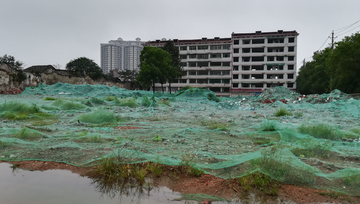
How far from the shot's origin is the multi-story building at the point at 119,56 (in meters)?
102

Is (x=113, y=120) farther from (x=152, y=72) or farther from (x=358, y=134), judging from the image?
(x=152, y=72)

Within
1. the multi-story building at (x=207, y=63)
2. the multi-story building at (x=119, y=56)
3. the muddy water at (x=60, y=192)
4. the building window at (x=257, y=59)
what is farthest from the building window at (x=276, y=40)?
the multi-story building at (x=119, y=56)

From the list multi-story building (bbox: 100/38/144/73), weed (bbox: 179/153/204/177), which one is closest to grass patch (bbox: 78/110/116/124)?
weed (bbox: 179/153/204/177)

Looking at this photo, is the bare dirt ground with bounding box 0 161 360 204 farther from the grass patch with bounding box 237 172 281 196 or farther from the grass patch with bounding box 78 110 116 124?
the grass patch with bounding box 78 110 116 124

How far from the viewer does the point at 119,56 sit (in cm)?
10388

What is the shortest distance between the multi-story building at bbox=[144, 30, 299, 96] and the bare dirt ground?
47.3 meters

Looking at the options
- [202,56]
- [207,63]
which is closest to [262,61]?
[207,63]

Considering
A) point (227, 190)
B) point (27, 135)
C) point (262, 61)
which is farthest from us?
point (262, 61)

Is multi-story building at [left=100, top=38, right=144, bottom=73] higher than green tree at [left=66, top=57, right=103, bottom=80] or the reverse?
higher

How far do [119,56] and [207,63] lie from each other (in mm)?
61341

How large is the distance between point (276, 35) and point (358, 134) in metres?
47.2

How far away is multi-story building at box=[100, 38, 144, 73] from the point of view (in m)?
102

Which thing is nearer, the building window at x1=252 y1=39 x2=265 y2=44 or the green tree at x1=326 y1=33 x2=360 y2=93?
the green tree at x1=326 y1=33 x2=360 y2=93

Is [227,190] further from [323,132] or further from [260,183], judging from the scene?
[323,132]
